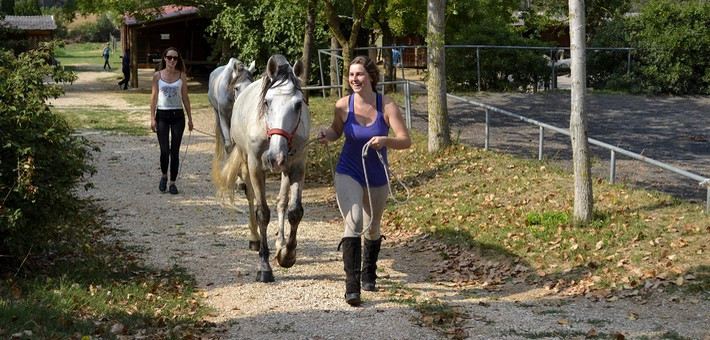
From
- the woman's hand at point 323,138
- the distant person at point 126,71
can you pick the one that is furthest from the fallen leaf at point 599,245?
the distant person at point 126,71

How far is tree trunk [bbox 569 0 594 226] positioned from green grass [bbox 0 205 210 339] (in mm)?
4293

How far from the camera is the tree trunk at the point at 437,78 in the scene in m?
14.5

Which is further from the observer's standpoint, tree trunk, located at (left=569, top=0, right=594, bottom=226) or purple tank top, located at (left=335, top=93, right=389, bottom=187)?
tree trunk, located at (left=569, top=0, right=594, bottom=226)

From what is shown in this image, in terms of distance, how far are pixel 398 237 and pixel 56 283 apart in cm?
458

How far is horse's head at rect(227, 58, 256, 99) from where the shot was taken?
10039 millimetres

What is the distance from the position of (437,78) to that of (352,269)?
7.83 metres

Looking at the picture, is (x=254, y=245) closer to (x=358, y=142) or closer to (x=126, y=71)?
(x=358, y=142)

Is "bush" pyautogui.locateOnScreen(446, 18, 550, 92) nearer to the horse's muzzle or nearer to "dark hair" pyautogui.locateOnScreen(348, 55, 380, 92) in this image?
"dark hair" pyautogui.locateOnScreen(348, 55, 380, 92)

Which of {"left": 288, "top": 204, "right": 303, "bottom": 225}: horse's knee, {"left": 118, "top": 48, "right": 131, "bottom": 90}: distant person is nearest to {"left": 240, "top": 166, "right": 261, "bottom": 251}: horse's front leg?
{"left": 288, "top": 204, "right": 303, "bottom": 225}: horse's knee

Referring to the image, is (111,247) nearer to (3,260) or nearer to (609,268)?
(3,260)

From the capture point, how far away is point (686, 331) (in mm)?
6695

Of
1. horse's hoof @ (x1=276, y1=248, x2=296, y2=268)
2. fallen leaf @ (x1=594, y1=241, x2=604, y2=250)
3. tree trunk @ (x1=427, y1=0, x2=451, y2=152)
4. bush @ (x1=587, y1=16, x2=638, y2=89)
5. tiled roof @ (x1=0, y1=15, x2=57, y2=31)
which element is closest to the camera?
horse's hoof @ (x1=276, y1=248, x2=296, y2=268)

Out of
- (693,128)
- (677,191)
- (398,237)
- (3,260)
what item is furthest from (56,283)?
(693,128)

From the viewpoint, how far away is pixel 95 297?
7.29 metres
